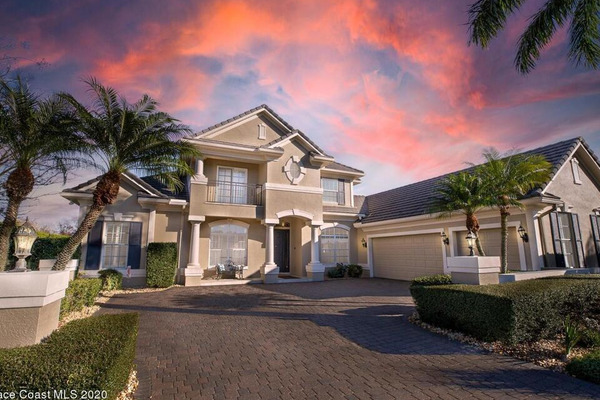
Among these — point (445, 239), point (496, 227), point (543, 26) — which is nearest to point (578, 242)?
point (496, 227)

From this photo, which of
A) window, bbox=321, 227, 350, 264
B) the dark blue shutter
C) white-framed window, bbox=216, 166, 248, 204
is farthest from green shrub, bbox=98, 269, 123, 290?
the dark blue shutter

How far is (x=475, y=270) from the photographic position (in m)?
8.06

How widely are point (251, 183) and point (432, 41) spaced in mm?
10994

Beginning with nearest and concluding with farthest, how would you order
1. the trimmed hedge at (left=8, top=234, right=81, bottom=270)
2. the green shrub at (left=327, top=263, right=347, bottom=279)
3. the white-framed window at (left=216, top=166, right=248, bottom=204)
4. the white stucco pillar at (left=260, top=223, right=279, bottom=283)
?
the trimmed hedge at (left=8, top=234, right=81, bottom=270) < the white stucco pillar at (left=260, top=223, right=279, bottom=283) < the white-framed window at (left=216, top=166, right=248, bottom=204) < the green shrub at (left=327, top=263, right=347, bottom=279)

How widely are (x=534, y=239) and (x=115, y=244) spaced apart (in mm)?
18041

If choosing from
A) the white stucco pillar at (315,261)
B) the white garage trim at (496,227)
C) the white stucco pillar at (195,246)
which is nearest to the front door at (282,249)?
the white stucco pillar at (315,261)

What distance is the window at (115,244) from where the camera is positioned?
1376 cm

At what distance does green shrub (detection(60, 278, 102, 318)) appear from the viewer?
7545 mm

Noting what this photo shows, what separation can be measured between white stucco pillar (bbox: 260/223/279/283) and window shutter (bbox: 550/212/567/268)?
12329 mm

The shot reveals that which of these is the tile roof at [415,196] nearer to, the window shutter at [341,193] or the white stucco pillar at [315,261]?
the window shutter at [341,193]

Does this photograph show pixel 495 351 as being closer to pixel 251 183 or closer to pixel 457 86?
pixel 457 86

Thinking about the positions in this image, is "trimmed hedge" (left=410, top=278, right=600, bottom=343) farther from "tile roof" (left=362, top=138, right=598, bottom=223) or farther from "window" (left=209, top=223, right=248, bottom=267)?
"window" (left=209, top=223, right=248, bottom=267)

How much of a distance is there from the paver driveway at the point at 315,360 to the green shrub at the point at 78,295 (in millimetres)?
602

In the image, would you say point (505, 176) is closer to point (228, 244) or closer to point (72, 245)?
point (228, 244)
